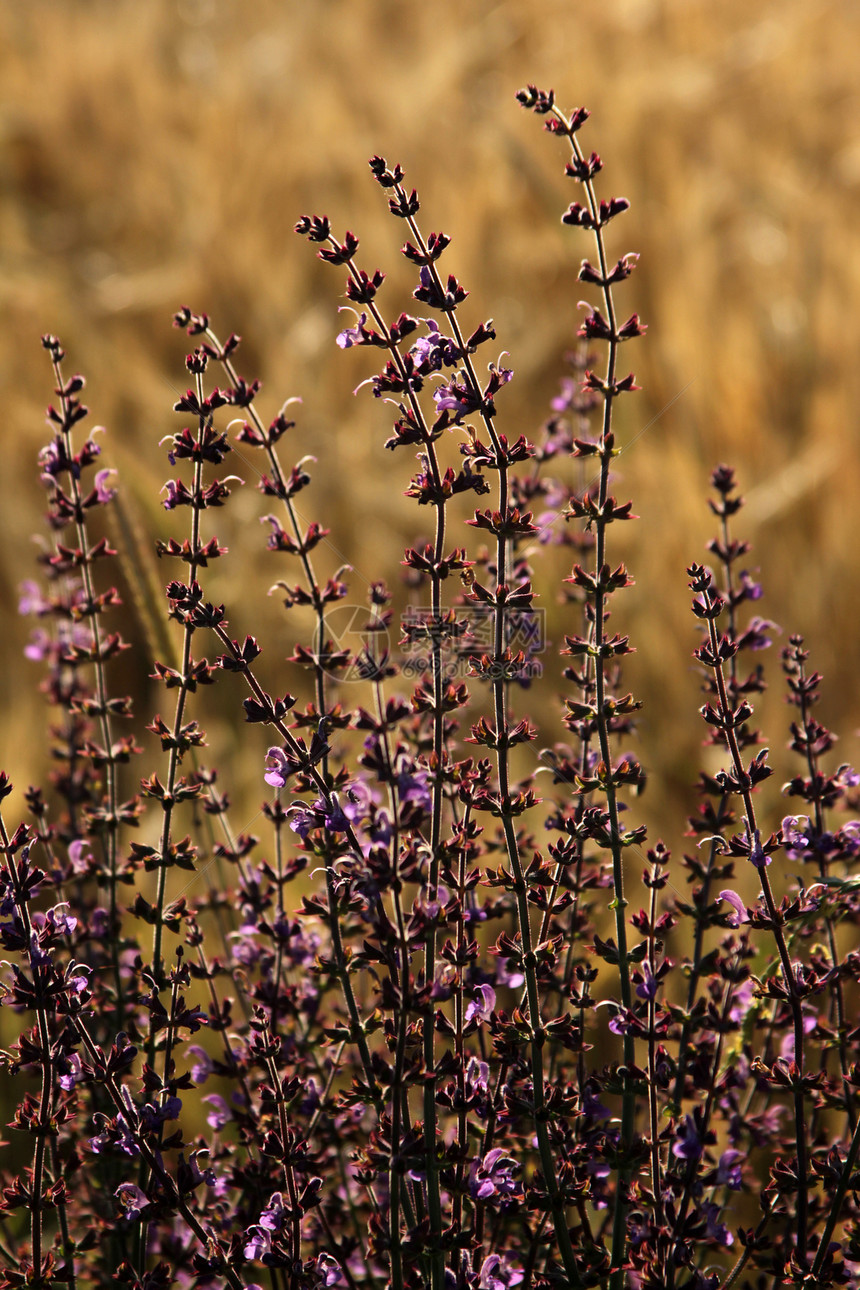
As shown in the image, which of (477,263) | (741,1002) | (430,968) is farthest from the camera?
(477,263)

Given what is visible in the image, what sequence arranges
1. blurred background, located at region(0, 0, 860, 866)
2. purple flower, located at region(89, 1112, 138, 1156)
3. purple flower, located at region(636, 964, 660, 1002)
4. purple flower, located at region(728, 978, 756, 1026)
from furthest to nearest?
blurred background, located at region(0, 0, 860, 866)
purple flower, located at region(728, 978, 756, 1026)
purple flower, located at region(636, 964, 660, 1002)
purple flower, located at region(89, 1112, 138, 1156)

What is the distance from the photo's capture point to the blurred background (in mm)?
2924

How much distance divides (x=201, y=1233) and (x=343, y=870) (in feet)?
1.26

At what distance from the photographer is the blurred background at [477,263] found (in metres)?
2.92

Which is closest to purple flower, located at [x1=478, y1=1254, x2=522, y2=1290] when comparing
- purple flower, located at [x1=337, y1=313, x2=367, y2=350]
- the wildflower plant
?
the wildflower plant

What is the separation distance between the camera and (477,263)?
13.5 ft

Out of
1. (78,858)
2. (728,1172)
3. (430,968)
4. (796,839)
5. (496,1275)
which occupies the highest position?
(78,858)

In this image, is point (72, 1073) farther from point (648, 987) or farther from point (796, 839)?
point (796, 839)

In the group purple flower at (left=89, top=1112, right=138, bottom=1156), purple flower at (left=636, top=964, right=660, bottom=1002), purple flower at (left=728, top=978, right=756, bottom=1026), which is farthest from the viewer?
purple flower at (left=728, top=978, right=756, bottom=1026)

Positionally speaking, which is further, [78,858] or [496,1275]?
[78,858]

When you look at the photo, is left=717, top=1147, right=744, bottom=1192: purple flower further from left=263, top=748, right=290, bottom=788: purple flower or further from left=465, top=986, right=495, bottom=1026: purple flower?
left=263, top=748, right=290, bottom=788: purple flower

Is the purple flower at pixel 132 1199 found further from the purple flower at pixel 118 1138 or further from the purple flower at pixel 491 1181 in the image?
the purple flower at pixel 491 1181

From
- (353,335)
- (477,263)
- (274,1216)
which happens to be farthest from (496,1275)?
(477,263)

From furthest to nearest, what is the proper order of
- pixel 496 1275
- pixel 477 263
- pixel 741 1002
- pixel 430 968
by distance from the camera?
1. pixel 477 263
2. pixel 741 1002
3. pixel 496 1275
4. pixel 430 968
